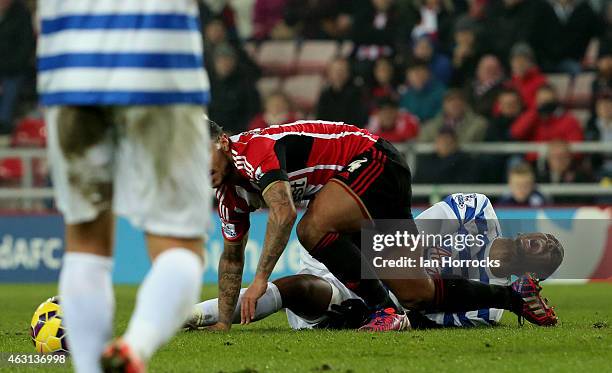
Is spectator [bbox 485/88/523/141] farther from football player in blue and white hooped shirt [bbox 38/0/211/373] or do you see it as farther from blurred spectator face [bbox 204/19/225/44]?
football player in blue and white hooped shirt [bbox 38/0/211/373]

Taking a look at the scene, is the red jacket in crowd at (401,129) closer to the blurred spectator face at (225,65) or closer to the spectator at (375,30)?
the spectator at (375,30)

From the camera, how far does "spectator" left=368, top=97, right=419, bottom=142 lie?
15.1 metres

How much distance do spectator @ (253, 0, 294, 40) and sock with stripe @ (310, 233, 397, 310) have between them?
35.1ft

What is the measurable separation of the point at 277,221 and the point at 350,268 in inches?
30.6

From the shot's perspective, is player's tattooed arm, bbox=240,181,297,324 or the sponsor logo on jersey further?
the sponsor logo on jersey

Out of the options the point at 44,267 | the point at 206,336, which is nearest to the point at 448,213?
the point at 206,336

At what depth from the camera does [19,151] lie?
15.1m

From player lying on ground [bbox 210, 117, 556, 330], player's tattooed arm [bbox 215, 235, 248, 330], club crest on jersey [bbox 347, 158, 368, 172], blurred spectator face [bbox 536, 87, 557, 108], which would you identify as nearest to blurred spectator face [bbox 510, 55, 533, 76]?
blurred spectator face [bbox 536, 87, 557, 108]

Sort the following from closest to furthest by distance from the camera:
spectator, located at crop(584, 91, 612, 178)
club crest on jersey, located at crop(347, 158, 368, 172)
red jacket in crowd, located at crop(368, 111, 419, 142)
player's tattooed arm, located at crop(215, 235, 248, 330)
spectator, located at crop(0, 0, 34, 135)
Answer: club crest on jersey, located at crop(347, 158, 368, 172)
player's tattooed arm, located at crop(215, 235, 248, 330)
spectator, located at crop(584, 91, 612, 178)
red jacket in crowd, located at crop(368, 111, 419, 142)
spectator, located at crop(0, 0, 34, 135)

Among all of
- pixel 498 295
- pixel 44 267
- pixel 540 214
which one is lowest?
pixel 44 267

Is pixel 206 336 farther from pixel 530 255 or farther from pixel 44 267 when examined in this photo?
pixel 44 267

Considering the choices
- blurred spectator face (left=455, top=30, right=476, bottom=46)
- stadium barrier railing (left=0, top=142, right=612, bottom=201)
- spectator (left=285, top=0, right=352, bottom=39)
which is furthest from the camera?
spectator (left=285, top=0, right=352, bottom=39)

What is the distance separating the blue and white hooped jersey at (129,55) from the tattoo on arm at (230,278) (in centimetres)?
368

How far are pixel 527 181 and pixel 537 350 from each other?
7716 mm
